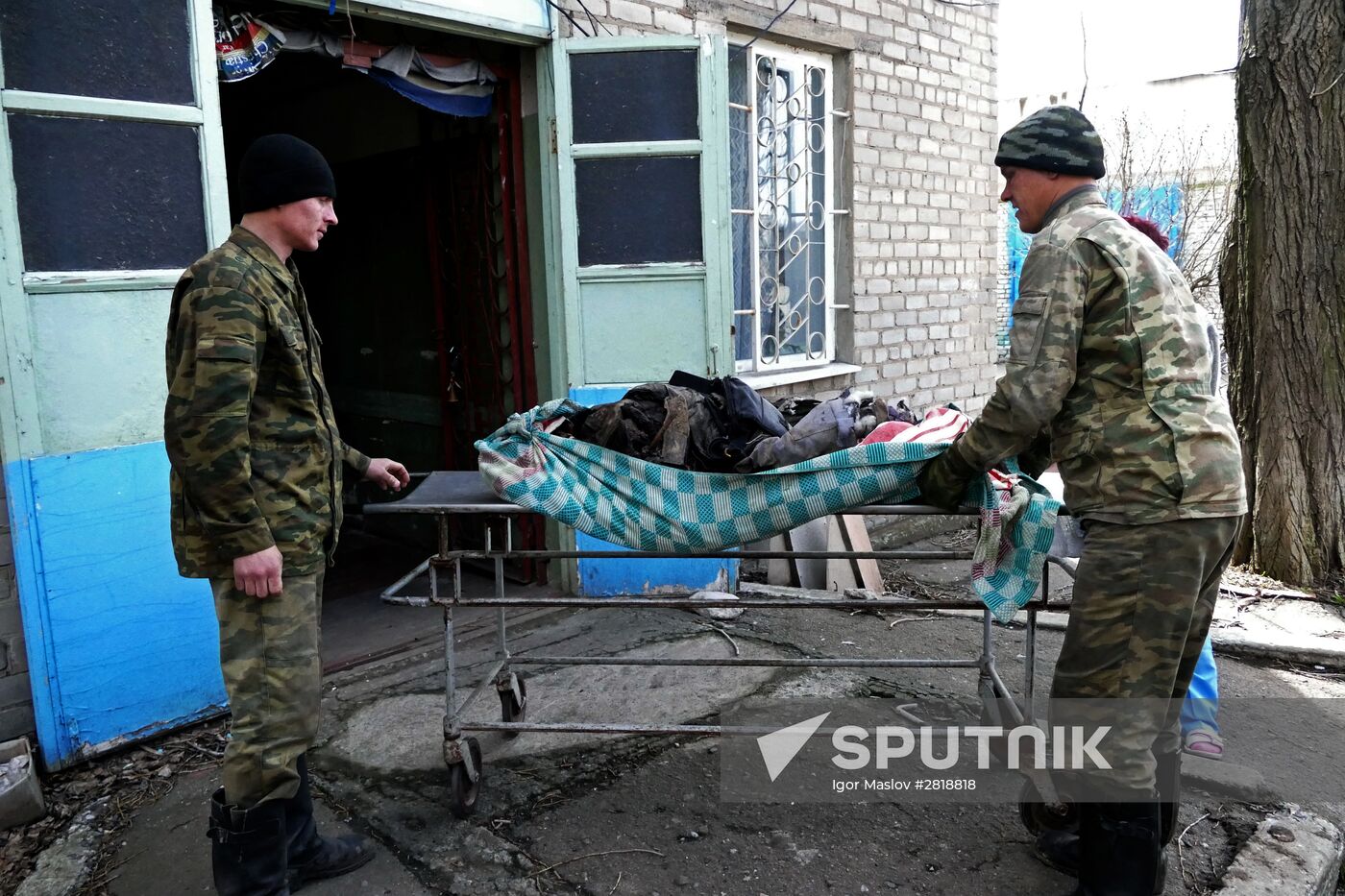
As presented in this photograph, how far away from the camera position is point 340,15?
4043mm

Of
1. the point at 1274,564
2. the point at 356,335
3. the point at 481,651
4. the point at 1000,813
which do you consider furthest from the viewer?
the point at 356,335

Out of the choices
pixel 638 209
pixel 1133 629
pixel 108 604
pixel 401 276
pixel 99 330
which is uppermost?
pixel 638 209

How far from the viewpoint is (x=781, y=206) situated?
19.4 feet

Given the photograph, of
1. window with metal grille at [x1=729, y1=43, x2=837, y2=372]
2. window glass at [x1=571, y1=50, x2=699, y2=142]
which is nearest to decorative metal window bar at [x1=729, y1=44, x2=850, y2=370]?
window with metal grille at [x1=729, y1=43, x2=837, y2=372]

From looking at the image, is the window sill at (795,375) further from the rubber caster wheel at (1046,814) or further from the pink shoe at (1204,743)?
the rubber caster wheel at (1046,814)

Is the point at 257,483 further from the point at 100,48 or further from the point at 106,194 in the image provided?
the point at 100,48

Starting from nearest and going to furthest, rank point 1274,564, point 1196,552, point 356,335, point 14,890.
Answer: point 1196,552
point 14,890
point 1274,564
point 356,335

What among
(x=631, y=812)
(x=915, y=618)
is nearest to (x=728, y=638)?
(x=915, y=618)

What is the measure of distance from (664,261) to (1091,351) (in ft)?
8.64

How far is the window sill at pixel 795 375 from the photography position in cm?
565

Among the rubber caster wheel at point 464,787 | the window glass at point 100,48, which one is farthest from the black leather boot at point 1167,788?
the window glass at point 100,48

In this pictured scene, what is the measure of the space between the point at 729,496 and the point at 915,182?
4579 millimetres

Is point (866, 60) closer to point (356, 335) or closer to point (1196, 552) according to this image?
point (356, 335)

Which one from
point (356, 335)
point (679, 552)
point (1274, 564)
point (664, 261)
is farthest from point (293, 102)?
point (1274, 564)
